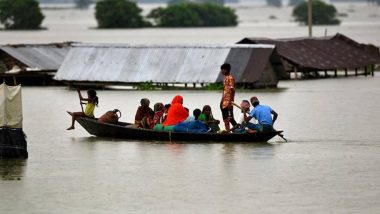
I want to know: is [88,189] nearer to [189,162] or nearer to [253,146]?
[189,162]

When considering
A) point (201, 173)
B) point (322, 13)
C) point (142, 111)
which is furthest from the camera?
point (322, 13)

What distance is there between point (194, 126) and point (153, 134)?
854mm

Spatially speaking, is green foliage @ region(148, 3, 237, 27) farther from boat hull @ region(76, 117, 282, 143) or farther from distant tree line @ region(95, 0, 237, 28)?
boat hull @ region(76, 117, 282, 143)

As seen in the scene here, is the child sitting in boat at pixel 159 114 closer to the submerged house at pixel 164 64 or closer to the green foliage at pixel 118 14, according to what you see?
the submerged house at pixel 164 64

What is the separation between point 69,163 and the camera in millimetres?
21078

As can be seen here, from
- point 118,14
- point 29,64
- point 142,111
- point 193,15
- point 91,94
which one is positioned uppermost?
point 118,14

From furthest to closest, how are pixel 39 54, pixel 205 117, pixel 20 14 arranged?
pixel 20 14, pixel 39 54, pixel 205 117

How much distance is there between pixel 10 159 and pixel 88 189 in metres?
3.39

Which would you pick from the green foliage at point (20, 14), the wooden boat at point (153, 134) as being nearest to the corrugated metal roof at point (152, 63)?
the wooden boat at point (153, 134)

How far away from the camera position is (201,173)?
19.5 meters

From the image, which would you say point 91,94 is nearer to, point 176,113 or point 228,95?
point 176,113

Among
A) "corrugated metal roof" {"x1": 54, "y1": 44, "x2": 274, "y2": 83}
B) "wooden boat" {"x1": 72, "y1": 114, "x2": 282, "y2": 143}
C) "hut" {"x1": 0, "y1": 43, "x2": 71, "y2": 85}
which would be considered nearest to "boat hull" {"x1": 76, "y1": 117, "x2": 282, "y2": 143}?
"wooden boat" {"x1": 72, "y1": 114, "x2": 282, "y2": 143}

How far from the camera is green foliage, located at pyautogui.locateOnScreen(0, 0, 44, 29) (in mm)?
102812

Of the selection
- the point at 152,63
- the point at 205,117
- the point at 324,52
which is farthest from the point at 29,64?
the point at 205,117
